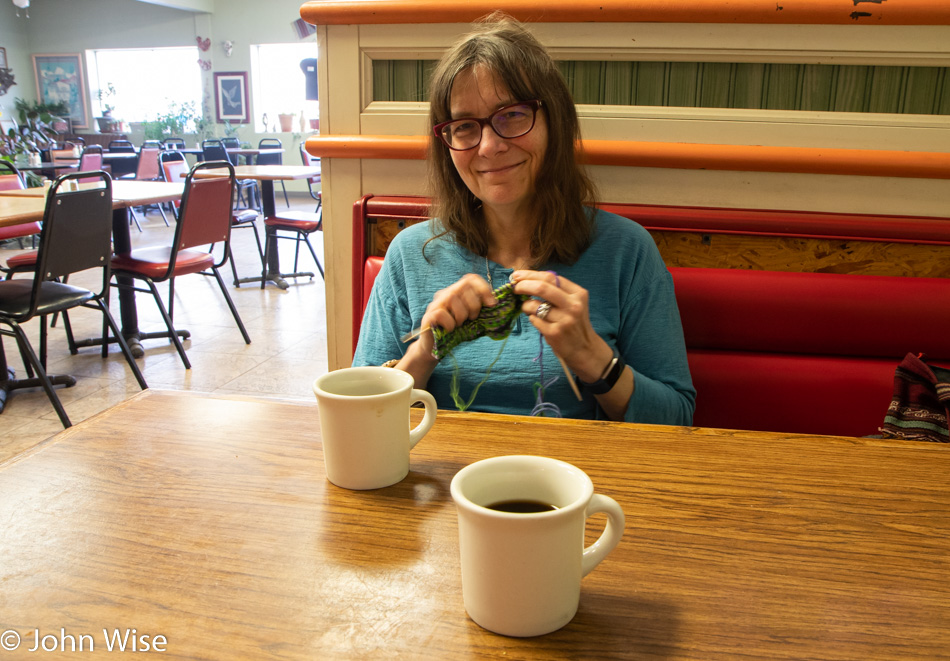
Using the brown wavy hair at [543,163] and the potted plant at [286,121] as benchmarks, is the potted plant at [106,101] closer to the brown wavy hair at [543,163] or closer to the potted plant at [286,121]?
the potted plant at [286,121]

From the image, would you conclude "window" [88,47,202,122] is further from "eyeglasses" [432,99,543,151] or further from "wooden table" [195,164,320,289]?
"eyeglasses" [432,99,543,151]

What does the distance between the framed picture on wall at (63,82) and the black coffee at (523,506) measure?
14.0 metres

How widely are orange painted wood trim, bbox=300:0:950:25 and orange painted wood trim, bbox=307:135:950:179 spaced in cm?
25

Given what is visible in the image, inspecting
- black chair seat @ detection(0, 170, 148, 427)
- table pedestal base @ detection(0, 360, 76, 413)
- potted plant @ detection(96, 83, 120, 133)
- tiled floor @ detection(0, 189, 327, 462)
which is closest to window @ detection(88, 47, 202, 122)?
potted plant @ detection(96, 83, 120, 133)

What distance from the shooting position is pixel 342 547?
2.16 ft

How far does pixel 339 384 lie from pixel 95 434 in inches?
14.1

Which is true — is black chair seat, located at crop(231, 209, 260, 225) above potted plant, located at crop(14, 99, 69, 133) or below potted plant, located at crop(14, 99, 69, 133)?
below

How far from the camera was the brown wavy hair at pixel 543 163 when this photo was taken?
3.90 feet

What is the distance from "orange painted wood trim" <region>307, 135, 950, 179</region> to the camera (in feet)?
4.72

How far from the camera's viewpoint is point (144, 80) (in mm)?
12039

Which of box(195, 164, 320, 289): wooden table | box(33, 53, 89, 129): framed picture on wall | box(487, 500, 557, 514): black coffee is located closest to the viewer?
box(487, 500, 557, 514): black coffee

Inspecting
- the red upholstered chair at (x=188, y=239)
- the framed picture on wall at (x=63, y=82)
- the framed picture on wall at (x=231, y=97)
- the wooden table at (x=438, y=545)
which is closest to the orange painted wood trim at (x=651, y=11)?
the wooden table at (x=438, y=545)

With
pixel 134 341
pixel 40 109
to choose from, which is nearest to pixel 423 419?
pixel 134 341

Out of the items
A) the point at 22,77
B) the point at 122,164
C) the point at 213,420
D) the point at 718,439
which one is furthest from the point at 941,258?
the point at 22,77
